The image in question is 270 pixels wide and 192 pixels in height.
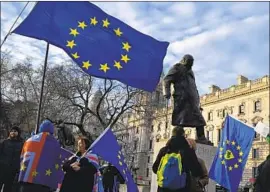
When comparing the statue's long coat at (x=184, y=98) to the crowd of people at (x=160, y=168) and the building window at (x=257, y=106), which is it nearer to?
the crowd of people at (x=160, y=168)

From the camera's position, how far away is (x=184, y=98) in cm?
810

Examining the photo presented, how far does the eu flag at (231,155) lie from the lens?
7.49 meters

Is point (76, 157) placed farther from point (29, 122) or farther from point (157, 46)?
point (29, 122)

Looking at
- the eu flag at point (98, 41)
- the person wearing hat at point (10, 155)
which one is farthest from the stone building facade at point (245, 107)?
the person wearing hat at point (10, 155)

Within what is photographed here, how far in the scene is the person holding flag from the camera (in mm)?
5723

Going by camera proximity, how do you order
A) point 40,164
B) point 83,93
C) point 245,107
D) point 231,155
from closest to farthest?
point 40,164 → point 231,155 → point 83,93 → point 245,107

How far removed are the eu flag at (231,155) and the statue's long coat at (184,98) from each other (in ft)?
2.01

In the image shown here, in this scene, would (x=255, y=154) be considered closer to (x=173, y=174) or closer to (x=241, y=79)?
(x=241, y=79)

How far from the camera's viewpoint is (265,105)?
51.3m

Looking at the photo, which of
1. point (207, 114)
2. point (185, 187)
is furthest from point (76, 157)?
point (207, 114)

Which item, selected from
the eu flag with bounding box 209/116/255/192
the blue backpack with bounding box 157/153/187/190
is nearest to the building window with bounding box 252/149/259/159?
the eu flag with bounding box 209/116/255/192

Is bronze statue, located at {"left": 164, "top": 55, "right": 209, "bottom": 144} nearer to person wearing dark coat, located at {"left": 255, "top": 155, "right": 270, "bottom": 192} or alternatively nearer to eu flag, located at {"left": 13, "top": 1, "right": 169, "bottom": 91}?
eu flag, located at {"left": 13, "top": 1, "right": 169, "bottom": 91}

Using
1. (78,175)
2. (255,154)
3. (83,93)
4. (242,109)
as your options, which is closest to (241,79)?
(242,109)

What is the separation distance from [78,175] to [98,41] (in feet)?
12.3
